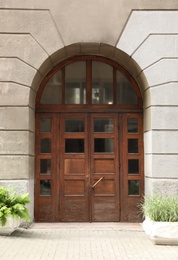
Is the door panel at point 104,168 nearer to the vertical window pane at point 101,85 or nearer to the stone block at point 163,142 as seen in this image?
the vertical window pane at point 101,85

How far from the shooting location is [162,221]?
1027 cm

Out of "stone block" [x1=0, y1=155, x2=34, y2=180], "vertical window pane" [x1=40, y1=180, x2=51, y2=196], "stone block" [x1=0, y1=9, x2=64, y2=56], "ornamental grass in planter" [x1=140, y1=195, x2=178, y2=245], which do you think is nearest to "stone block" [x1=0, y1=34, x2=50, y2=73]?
"stone block" [x1=0, y1=9, x2=64, y2=56]

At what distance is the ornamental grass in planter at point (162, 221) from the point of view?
A: 1000cm

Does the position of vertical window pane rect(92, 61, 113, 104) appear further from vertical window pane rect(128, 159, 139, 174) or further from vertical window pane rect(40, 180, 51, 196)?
vertical window pane rect(40, 180, 51, 196)

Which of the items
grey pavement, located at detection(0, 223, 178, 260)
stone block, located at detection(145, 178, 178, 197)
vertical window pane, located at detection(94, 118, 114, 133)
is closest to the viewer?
grey pavement, located at detection(0, 223, 178, 260)

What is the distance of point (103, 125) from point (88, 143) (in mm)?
757

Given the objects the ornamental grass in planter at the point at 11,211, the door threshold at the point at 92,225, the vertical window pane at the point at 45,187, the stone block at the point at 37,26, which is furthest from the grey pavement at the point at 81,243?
the stone block at the point at 37,26

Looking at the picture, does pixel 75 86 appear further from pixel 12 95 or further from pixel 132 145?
pixel 132 145

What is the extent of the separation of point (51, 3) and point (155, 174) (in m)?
5.94

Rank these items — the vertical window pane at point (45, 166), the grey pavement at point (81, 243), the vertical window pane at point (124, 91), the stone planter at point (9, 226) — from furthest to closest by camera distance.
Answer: the vertical window pane at point (124, 91) → the vertical window pane at point (45, 166) → the stone planter at point (9, 226) → the grey pavement at point (81, 243)

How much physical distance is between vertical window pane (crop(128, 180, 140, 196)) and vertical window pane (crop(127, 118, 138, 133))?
1623mm

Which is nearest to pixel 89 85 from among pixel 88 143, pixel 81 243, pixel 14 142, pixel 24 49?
pixel 88 143

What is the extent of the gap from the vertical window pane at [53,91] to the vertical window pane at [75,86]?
23 centimetres

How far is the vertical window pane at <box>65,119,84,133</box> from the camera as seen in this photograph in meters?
13.5
